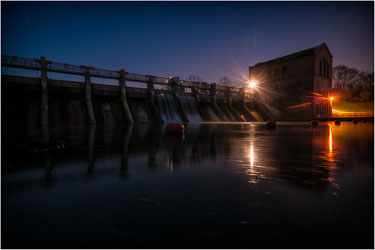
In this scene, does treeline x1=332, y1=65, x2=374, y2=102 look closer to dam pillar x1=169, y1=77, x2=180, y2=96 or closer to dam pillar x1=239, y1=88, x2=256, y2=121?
dam pillar x1=239, y1=88, x2=256, y2=121

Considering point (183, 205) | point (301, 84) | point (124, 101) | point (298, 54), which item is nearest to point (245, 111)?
point (301, 84)

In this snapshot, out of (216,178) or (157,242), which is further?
(216,178)

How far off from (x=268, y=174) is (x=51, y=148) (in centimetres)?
570

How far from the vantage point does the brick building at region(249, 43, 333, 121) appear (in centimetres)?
3742

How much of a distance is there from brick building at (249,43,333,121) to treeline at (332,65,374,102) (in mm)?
40169

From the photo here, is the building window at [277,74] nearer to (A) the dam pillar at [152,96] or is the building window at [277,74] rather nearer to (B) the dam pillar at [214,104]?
(B) the dam pillar at [214,104]

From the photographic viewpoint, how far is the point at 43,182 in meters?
2.81

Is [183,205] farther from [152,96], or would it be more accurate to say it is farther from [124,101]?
[152,96]

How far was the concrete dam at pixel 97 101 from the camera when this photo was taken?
66.2 feet

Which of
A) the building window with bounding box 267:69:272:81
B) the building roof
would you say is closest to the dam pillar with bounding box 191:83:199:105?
the building window with bounding box 267:69:272:81

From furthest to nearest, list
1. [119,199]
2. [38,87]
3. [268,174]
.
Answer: [38,87], [268,174], [119,199]

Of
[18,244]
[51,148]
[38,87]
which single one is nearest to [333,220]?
[18,244]

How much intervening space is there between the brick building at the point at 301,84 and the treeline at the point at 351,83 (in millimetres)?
40169

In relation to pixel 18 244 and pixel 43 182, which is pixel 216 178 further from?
pixel 43 182
